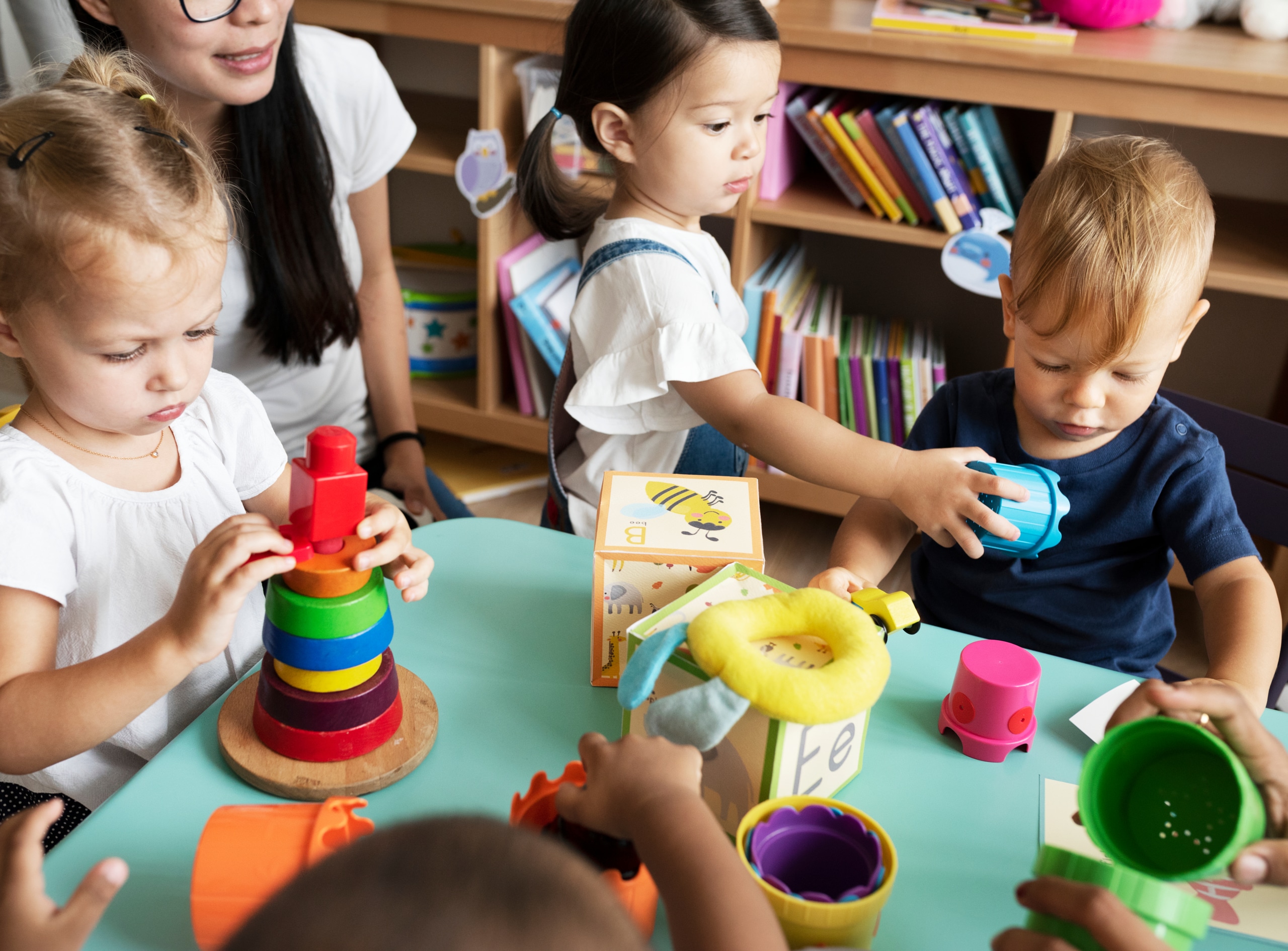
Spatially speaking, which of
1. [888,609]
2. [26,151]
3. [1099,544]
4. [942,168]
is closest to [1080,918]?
[888,609]

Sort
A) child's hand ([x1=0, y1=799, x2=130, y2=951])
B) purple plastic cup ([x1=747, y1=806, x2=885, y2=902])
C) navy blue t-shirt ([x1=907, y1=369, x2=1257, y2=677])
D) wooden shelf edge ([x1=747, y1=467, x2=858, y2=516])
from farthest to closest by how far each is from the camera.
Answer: wooden shelf edge ([x1=747, y1=467, x2=858, y2=516]) < navy blue t-shirt ([x1=907, y1=369, x2=1257, y2=677]) < purple plastic cup ([x1=747, y1=806, x2=885, y2=902]) < child's hand ([x1=0, y1=799, x2=130, y2=951])

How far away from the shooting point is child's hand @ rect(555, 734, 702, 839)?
588 millimetres

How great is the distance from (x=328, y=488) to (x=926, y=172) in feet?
4.96

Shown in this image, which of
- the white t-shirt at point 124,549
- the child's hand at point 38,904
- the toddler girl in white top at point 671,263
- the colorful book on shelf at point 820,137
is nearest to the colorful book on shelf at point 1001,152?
the colorful book on shelf at point 820,137

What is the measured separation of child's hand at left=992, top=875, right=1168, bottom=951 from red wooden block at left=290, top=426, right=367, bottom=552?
0.47m

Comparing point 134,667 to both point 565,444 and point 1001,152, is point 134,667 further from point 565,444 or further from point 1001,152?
point 1001,152

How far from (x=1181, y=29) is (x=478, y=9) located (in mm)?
1321

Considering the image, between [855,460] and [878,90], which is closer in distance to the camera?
[855,460]

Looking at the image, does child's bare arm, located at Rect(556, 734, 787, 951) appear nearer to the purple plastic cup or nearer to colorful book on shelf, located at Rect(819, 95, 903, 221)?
the purple plastic cup

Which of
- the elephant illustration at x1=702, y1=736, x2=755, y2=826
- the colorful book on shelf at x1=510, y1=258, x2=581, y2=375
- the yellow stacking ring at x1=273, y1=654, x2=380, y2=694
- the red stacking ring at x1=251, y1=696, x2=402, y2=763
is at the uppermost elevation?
the yellow stacking ring at x1=273, y1=654, x2=380, y2=694

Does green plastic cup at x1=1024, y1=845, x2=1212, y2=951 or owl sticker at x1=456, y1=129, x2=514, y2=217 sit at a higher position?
green plastic cup at x1=1024, y1=845, x2=1212, y2=951

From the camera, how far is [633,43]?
3.67 feet

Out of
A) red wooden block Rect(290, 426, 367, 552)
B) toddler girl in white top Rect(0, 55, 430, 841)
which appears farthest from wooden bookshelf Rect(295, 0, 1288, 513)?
red wooden block Rect(290, 426, 367, 552)

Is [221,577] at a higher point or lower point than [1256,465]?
higher
